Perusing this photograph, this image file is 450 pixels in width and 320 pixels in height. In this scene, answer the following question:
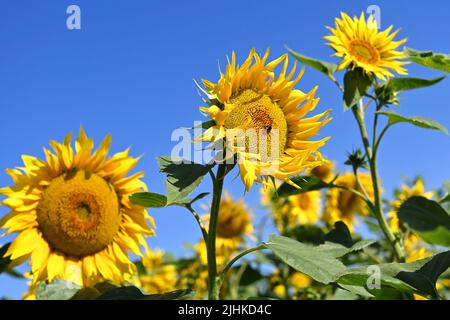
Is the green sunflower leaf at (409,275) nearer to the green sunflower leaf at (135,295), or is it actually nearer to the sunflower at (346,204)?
the green sunflower leaf at (135,295)

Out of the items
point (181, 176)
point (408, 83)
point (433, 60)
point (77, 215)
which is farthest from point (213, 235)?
point (408, 83)

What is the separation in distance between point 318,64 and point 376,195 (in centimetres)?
88

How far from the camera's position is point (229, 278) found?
15.5 feet

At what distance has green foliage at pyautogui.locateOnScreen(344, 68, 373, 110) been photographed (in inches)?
134

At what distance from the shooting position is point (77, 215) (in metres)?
2.84

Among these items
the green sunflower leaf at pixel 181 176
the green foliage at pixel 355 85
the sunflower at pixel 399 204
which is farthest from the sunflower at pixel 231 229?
the green sunflower leaf at pixel 181 176

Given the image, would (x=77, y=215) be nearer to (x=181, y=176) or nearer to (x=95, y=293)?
(x=95, y=293)

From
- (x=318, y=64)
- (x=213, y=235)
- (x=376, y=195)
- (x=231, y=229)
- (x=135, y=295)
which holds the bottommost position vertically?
(x=135, y=295)

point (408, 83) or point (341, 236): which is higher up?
point (408, 83)

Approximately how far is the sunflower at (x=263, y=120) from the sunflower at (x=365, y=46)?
103cm

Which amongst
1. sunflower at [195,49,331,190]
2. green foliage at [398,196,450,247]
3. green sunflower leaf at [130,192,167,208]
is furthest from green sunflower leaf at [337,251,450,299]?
green sunflower leaf at [130,192,167,208]

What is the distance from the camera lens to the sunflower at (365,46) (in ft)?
11.7

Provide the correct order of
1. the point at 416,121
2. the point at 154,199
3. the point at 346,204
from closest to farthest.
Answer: the point at 154,199, the point at 416,121, the point at 346,204
